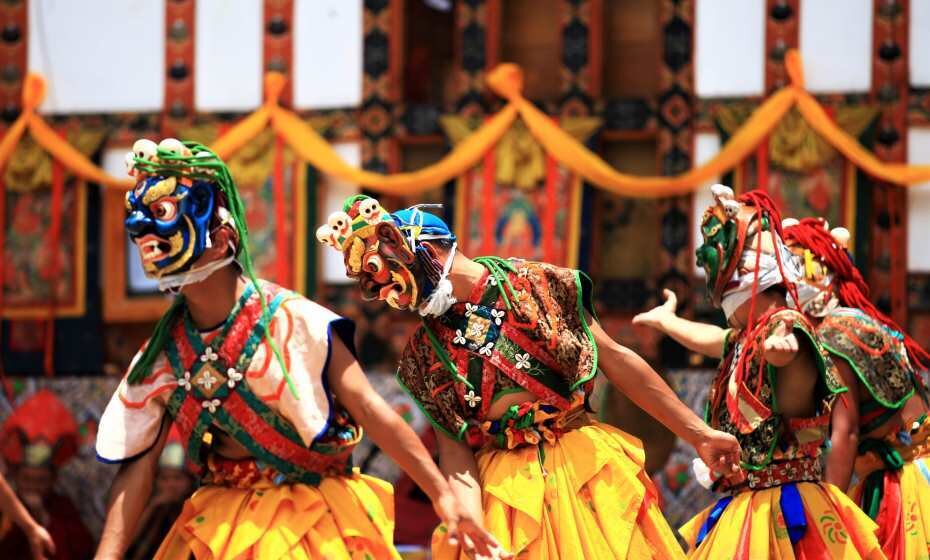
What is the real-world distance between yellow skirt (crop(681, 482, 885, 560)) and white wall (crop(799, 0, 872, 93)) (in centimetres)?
369

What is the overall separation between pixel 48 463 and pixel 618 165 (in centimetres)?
328

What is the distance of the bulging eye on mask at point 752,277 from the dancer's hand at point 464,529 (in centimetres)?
138

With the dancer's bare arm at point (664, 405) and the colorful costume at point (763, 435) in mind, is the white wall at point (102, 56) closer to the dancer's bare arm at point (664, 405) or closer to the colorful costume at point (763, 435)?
the colorful costume at point (763, 435)

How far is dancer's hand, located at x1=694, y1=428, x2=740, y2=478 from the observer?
193 inches

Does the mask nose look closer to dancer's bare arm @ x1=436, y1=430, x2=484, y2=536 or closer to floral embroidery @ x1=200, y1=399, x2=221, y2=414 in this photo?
floral embroidery @ x1=200, y1=399, x2=221, y2=414

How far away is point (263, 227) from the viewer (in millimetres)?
8930

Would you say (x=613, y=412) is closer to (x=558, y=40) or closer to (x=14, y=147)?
(x=558, y=40)

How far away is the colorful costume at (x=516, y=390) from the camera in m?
4.81

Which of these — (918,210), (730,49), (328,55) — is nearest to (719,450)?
(918,210)

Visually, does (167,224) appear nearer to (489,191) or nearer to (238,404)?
(238,404)

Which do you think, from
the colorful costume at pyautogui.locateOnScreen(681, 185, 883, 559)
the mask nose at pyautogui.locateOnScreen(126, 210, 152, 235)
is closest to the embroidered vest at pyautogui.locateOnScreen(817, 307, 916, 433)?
the colorful costume at pyautogui.locateOnScreen(681, 185, 883, 559)

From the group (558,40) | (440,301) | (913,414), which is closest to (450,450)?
(440,301)

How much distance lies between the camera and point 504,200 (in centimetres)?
867

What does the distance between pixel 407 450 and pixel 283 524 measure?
38cm
